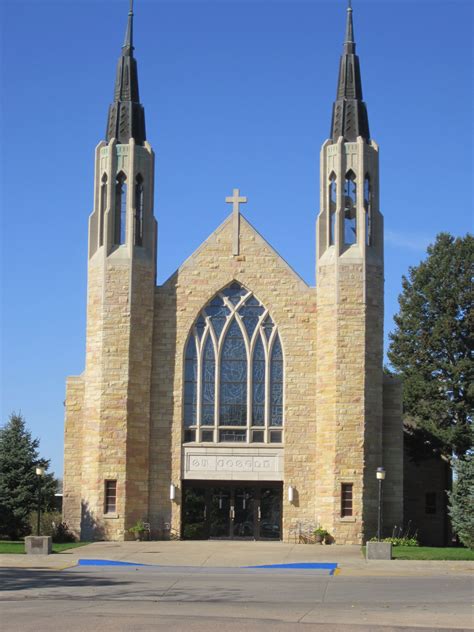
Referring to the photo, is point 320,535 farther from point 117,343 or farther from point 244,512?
point 117,343

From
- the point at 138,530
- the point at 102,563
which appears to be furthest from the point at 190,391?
the point at 102,563

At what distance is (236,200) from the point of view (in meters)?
36.8

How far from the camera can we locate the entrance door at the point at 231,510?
35688mm

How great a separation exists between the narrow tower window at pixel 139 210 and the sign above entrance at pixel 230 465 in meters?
7.47

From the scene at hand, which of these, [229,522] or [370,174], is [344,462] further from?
[370,174]

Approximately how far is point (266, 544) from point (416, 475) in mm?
11386

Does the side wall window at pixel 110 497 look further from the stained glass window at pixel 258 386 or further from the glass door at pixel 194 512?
the stained glass window at pixel 258 386

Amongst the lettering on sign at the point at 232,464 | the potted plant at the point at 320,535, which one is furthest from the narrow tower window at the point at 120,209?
the potted plant at the point at 320,535

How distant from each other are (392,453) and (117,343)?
401 inches

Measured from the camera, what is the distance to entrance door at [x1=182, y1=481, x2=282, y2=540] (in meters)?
35.7

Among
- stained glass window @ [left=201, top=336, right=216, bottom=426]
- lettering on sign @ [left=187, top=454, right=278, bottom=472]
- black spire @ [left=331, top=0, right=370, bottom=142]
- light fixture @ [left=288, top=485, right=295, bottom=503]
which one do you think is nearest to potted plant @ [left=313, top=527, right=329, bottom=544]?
light fixture @ [left=288, top=485, right=295, bottom=503]

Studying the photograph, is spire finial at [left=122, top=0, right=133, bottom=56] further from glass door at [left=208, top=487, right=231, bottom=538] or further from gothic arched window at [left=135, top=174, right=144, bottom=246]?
glass door at [left=208, top=487, right=231, bottom=538]

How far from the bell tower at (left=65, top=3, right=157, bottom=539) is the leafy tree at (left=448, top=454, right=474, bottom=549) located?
33.4ft

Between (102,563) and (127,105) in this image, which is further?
(127,105)
